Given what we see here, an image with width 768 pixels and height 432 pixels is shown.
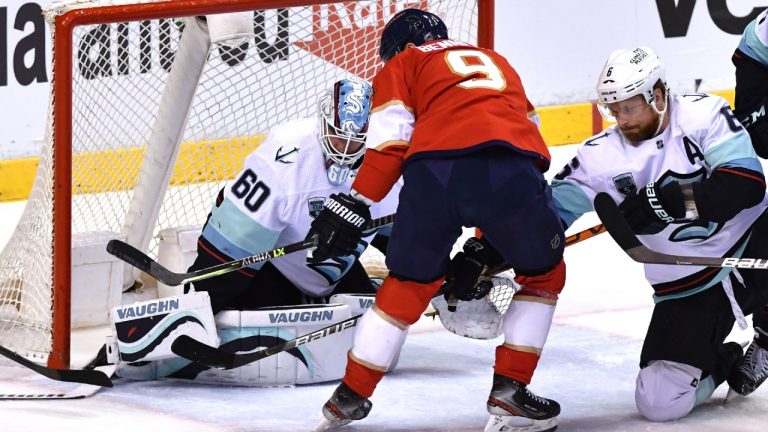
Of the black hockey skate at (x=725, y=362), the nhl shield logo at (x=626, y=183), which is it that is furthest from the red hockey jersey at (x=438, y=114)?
the black hockey skate at (x=725, y=362)

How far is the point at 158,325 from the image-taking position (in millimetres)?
3398

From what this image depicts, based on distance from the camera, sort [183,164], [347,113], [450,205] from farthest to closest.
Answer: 1. [183,164]
2. [347,113]
3. [450,205]

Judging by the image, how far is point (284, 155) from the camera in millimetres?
3393

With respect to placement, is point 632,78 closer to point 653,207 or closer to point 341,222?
point 653,207

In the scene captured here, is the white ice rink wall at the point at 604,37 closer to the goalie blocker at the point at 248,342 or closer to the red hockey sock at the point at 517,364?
the goalie blocker at the point at 248,342

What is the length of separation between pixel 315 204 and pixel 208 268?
11.5 inches

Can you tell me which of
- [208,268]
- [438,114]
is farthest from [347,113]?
[208,268]

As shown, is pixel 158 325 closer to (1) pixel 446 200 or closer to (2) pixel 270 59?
(1) pixel 446 200

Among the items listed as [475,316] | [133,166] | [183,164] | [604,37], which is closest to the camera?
[475,316]

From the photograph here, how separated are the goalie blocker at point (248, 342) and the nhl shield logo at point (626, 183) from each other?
70 centimetres

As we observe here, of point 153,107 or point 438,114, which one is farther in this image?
point 153,107

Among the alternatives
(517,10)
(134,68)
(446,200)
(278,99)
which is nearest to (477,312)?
(446,200)

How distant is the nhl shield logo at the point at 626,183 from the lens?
3160mm

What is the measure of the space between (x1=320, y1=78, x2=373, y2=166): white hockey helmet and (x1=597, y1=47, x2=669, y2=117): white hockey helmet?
0.51 metres
